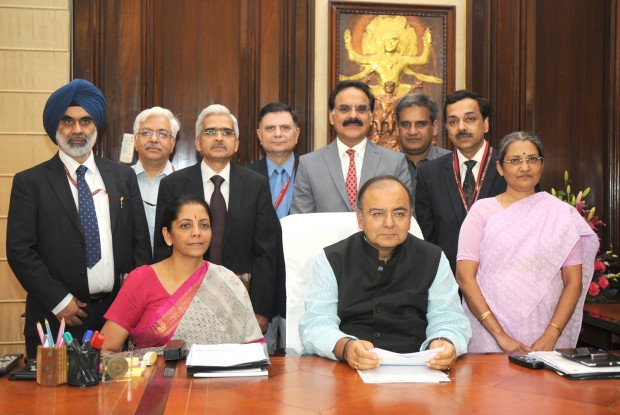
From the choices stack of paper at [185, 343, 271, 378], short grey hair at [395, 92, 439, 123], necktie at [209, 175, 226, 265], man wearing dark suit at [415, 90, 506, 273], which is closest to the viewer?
stack of paper at [185, 343, 271, 378]

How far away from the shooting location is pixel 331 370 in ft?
6.57

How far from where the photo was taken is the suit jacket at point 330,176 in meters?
3.51

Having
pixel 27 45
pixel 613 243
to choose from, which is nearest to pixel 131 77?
pixel 27 45

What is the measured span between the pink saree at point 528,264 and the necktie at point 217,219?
1211mm

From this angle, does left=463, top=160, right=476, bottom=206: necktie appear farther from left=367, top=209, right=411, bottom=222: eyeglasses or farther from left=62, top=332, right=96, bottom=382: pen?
left=62, top=332, right=96, bottom=382: pen

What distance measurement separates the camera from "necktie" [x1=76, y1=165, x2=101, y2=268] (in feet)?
10.0

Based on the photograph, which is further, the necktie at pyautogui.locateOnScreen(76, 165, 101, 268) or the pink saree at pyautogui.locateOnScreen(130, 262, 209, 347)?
the necktie at pyautogui.locateOnScreen(76, 165, 101, 268)

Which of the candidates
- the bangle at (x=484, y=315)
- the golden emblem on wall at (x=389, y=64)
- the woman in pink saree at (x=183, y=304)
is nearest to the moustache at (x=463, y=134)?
the bangle at (x=484, y=315)

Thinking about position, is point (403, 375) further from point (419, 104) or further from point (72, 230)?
point (419, 104)

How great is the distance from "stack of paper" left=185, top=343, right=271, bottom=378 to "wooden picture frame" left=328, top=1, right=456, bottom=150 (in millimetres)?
3086

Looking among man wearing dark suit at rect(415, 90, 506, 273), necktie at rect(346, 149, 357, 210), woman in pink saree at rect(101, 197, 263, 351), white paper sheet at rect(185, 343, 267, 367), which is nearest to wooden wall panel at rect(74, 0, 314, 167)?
necktie at rect(346, 149, 357, 210)

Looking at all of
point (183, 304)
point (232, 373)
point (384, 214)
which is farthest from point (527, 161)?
point (232, 373)

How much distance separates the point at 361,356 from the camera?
1992 millimetres

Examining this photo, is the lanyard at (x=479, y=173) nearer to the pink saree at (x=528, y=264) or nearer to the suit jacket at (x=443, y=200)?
the suit jacket at (x=443, y=200)
